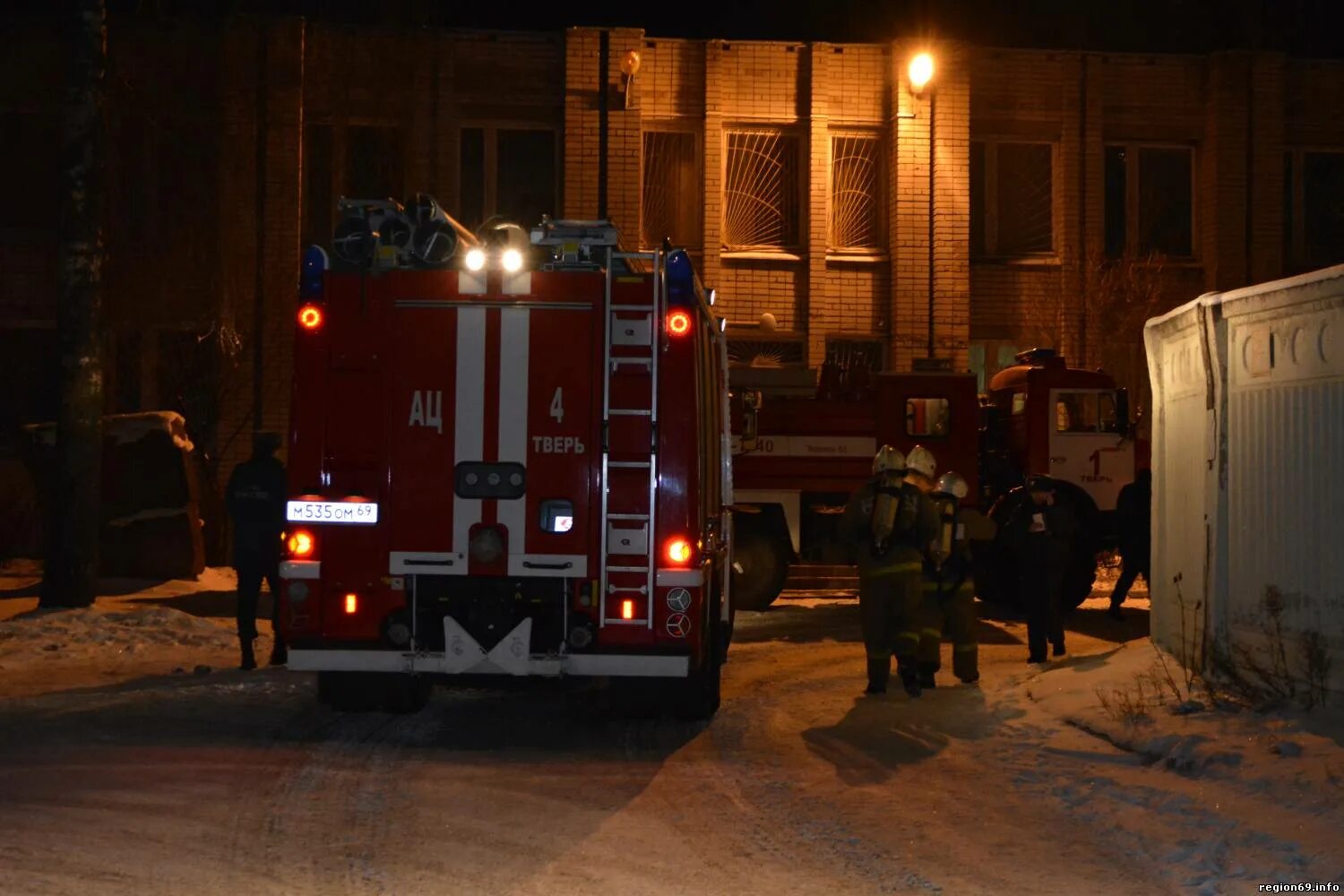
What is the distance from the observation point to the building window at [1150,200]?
25.7 m

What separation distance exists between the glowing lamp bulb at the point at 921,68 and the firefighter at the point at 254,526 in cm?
1336

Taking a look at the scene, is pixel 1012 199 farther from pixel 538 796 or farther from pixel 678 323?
pixel 538 796

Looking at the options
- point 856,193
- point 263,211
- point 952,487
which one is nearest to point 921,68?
point 856,193

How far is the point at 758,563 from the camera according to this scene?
18.3m

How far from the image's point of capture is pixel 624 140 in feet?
79.7

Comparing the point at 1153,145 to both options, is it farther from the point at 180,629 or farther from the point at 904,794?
the point at 904,794

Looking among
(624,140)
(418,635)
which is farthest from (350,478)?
(624,140)

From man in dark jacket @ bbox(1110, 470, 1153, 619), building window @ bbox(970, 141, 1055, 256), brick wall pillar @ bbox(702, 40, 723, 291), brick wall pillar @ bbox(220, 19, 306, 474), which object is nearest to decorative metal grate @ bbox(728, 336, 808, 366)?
brick wall pillar @ bbox(702, 40, 723, 291)

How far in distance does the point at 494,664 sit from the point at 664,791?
5.03ft

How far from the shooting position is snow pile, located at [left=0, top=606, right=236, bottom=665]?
44.5 ft

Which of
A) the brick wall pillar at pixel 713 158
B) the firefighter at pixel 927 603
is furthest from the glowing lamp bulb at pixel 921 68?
the firefighter at pixel 927 603

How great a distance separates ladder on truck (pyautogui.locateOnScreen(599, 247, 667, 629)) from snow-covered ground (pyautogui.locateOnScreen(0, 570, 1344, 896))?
95cm

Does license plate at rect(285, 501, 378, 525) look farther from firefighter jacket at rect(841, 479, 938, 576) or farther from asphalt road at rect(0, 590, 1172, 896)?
firefighter jacket at rect(841, 479, 938, 576)

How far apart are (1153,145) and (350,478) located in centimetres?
1936
